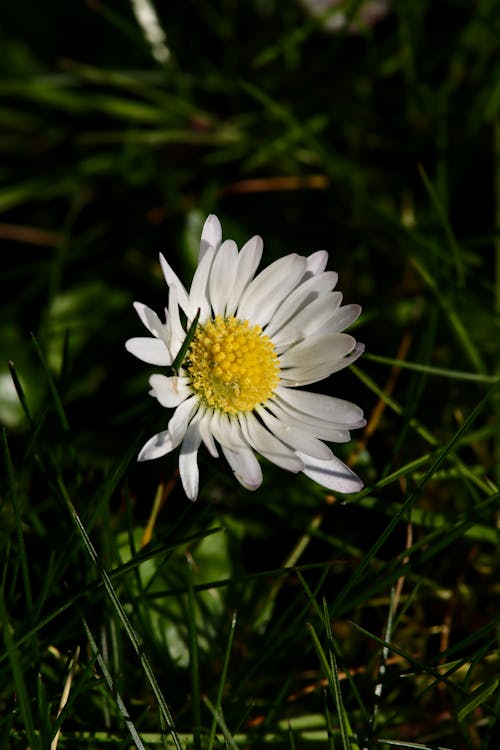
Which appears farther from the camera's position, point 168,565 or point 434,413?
point 434,413

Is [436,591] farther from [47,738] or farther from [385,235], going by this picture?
[385,235]

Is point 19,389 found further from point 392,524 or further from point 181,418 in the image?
point 392,524

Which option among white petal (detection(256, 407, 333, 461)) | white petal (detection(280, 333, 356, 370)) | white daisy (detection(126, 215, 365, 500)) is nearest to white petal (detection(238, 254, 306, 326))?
white daisy (detection(126, 215, 365, 500))

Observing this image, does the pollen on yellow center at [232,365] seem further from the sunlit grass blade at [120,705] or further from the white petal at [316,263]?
the sunlit grass blade at [120,705]

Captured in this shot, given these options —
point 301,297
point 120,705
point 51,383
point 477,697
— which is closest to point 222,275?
point 301,297

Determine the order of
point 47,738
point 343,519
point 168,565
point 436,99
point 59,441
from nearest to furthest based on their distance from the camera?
point 47,738 < point 59,441 < point 168,565 < point 343,519 < point 436,99

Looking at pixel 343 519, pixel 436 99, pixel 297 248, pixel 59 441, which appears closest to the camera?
pixel 59 441

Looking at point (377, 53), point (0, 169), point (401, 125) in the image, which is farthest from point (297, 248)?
point (0, 169)
